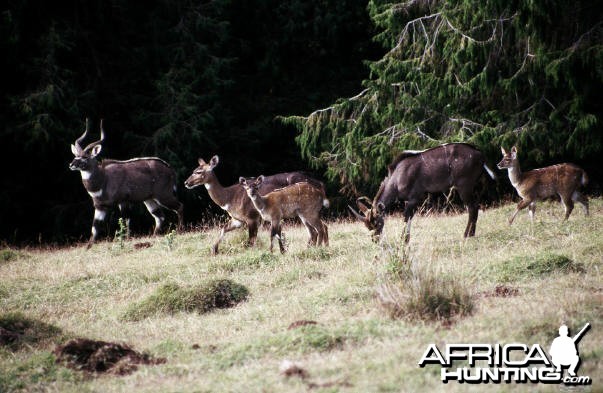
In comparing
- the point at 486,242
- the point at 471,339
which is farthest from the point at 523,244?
the point at 471,339

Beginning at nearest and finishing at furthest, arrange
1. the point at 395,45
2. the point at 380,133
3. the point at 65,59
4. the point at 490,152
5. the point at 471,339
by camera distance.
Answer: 1. the point at 471,339
2. the point at 490,152
3. the point at 380,133
4. the point at 395,45
5. the point at 65,59

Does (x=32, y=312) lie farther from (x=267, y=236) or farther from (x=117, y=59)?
(x=117, y=59)

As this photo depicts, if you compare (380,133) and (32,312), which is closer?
(32,312)

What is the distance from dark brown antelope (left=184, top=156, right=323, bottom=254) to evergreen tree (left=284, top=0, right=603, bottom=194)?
13.1 feet

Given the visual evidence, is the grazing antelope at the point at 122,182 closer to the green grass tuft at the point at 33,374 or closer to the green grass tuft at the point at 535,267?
the green grass tuft at the point at 33,374

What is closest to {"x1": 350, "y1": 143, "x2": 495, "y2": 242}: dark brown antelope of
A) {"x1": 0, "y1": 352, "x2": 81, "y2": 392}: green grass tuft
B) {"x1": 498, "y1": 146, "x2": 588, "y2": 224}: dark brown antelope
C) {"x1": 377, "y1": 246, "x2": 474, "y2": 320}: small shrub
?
{"x1": 498, "y1": 146, "x2": 588, "y2": 224}: dark brown antelope

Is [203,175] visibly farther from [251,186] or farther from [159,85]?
[159,85]

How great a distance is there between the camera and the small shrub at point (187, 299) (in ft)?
31.2

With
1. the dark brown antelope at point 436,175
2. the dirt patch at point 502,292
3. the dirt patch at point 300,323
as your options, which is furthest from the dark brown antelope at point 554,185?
the dirt patch at point 300,323

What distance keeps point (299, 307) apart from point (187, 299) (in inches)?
57.7

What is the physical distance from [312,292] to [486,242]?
135 inches

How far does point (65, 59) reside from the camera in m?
22.9

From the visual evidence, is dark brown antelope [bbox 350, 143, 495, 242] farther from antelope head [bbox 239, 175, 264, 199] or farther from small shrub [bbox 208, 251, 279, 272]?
small shrub [bbox 208, 251, 279, 272]

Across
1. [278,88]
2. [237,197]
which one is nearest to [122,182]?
[237,197]
